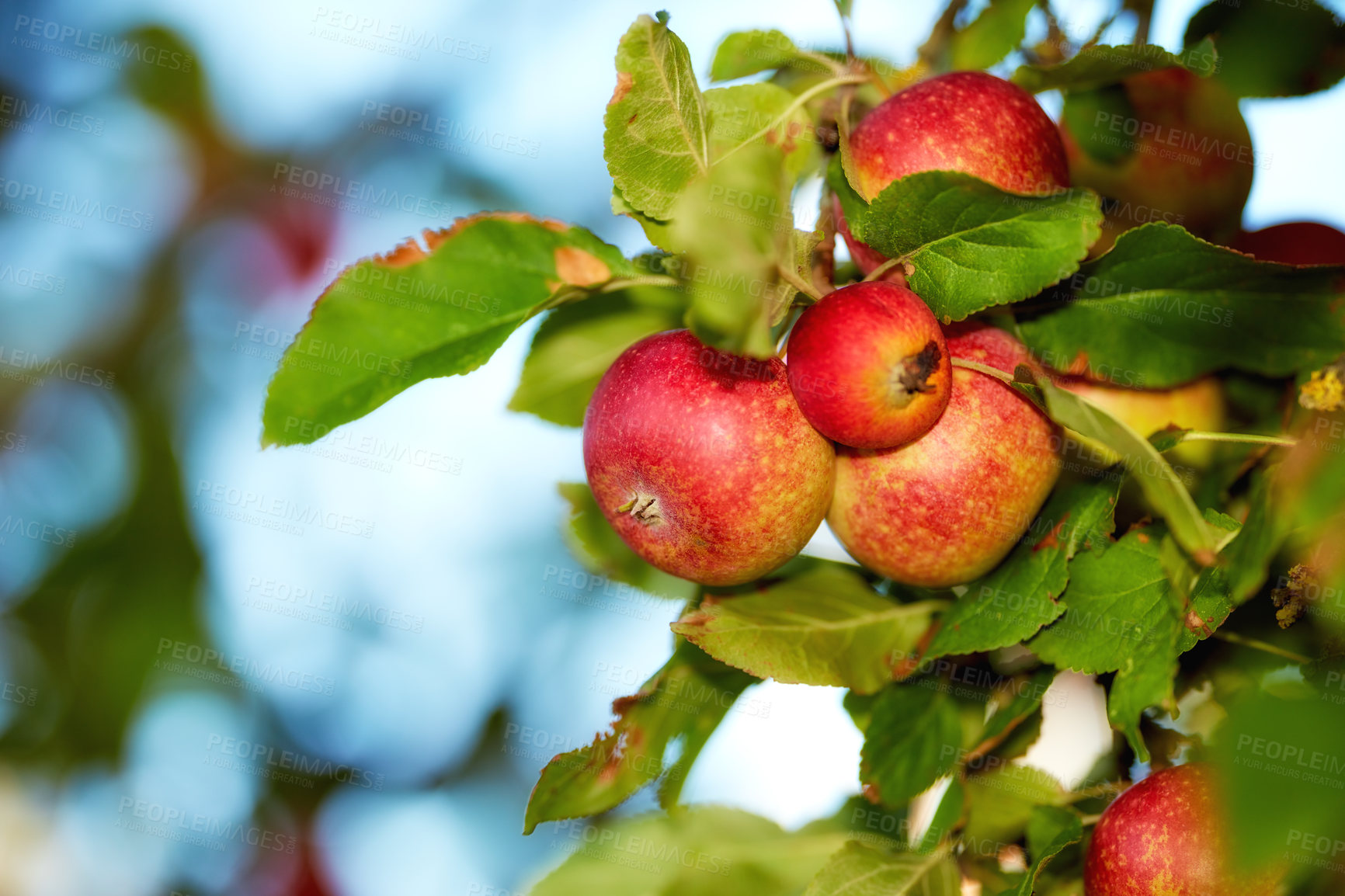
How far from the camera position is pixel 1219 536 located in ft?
1.76

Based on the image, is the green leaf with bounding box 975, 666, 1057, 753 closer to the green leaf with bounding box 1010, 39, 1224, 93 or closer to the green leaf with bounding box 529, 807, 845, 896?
the green leaf with bounding box 529, 807, 845, 896

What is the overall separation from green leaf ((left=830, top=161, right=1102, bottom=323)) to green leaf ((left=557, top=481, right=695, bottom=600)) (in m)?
0.37

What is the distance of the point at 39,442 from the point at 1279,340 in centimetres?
176

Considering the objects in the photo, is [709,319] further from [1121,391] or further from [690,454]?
[1121,391]

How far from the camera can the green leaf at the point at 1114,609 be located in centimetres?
56

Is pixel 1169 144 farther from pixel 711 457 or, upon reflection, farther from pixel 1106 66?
pixel 711 457

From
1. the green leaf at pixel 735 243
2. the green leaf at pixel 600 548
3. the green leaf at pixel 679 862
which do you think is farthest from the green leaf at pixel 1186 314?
the green leaf at pixel 679 862

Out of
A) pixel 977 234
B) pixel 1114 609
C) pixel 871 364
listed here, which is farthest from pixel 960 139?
pixel 1114 609

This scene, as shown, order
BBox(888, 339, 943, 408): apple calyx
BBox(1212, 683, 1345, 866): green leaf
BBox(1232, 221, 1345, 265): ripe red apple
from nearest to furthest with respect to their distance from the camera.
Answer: BBox(1212, 683, 1345, 866): green leaf → BBox(888, 339, 943, 408): apple calyx → BBox(1232, 221, 1345, 265): ripe red apple

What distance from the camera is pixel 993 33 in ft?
2.84

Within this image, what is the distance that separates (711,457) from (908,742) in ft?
0.94

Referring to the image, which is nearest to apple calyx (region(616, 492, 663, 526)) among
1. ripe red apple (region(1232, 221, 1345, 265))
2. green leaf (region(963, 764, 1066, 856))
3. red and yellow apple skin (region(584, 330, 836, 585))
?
red and yellow apple skin (region(584, 330, 836, 585))

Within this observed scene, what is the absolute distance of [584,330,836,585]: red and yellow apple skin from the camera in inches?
23.0

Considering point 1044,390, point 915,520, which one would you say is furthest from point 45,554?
point 1044,390
